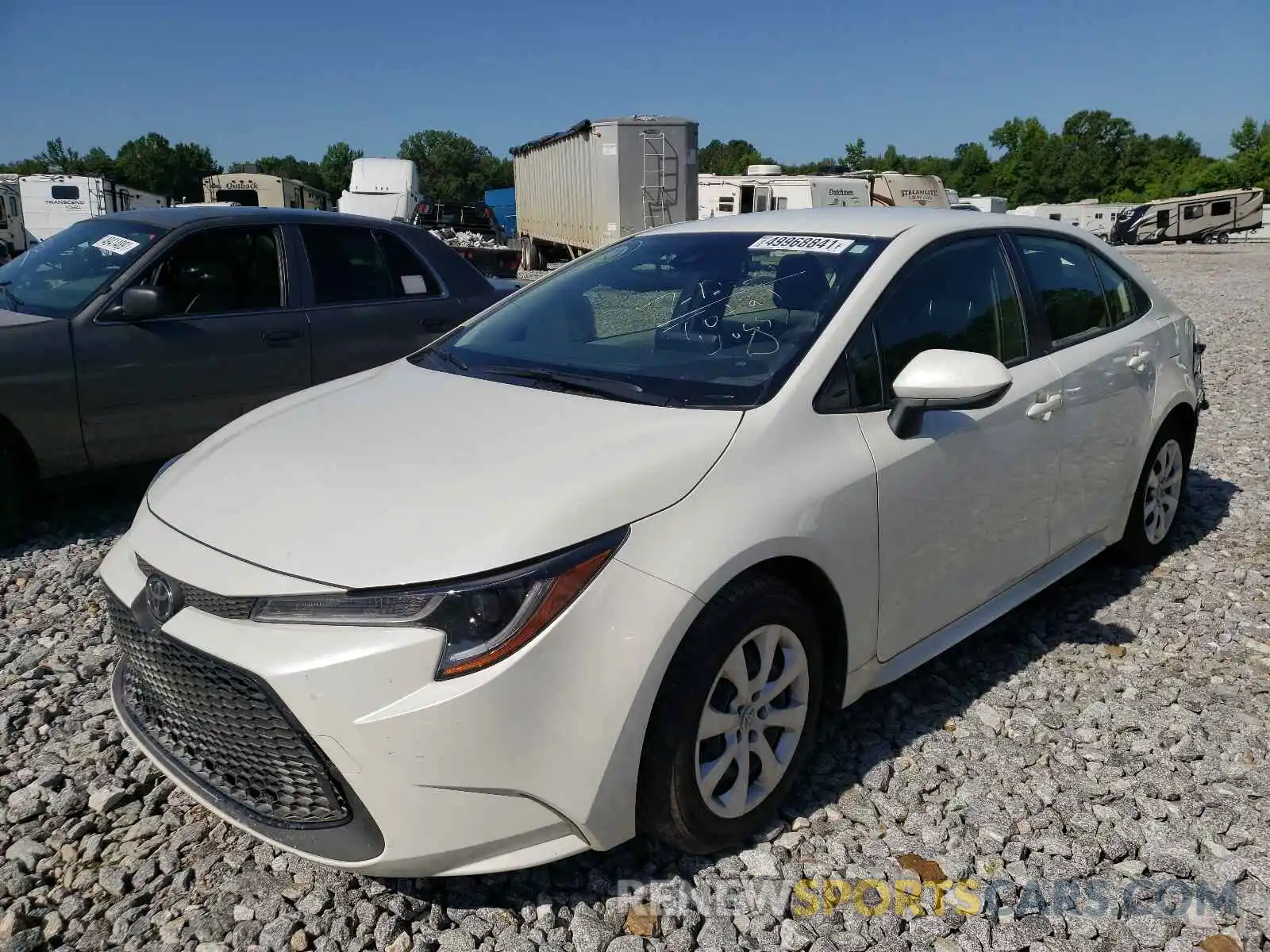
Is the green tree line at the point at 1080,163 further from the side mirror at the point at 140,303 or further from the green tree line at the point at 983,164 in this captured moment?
the side mirror at the point at 140,303

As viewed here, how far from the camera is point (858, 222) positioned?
3.44 m

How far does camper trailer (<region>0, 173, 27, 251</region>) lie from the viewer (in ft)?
81.9

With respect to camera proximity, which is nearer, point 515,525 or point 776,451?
point 515,525

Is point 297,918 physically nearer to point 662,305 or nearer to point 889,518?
point 889,518

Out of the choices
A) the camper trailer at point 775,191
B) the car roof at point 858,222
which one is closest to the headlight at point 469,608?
the car roof at point 858,222

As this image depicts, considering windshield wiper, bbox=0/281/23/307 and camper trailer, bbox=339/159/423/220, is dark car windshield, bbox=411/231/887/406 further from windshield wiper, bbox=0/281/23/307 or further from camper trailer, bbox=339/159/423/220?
camper trailer, bbox=339/159/423/220

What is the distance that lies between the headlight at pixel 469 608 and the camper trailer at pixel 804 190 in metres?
24.5

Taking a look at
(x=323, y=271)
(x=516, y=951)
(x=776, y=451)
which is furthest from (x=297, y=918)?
(x=323, y=271)

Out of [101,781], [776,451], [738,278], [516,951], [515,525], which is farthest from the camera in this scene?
[738,278]

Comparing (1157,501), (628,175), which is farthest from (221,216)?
(628,175)

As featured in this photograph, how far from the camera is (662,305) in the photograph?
338cm

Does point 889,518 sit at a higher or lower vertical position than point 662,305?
lower

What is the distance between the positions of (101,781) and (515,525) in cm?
179

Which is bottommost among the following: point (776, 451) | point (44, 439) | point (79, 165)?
point (44, 439)
